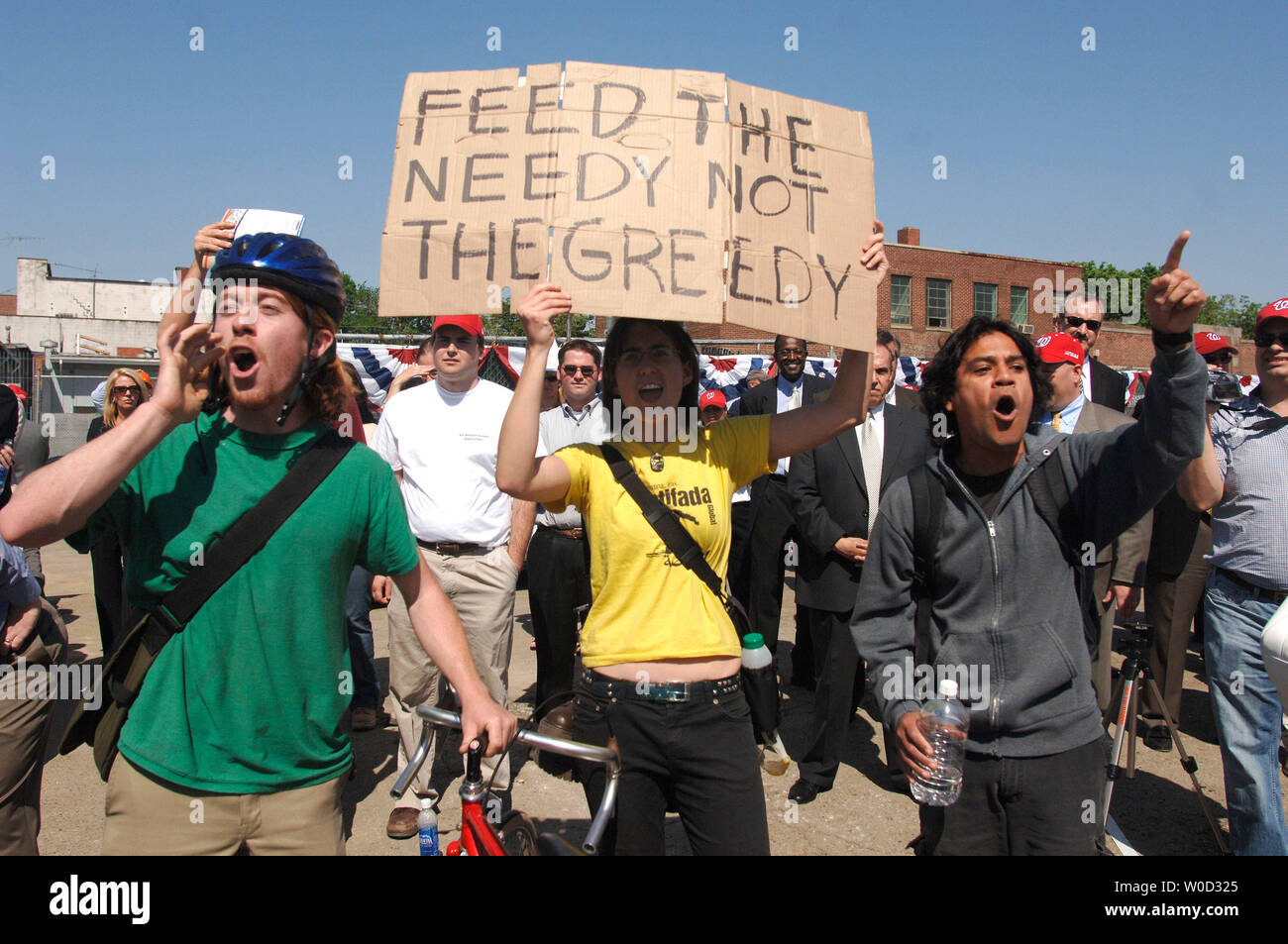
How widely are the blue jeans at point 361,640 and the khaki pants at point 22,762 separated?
116 inches

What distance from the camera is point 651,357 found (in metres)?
3.03

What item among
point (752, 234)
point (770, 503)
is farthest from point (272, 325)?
point (770, 503)

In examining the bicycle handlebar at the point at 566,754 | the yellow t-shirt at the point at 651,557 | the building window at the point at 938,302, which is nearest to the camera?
the bicycle handlebar at the point at 566,754

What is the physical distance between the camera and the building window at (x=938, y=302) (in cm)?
4781

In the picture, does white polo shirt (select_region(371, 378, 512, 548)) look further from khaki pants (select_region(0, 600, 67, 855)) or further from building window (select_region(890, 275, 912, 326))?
building window (select_region(890, 275, 912, 326))

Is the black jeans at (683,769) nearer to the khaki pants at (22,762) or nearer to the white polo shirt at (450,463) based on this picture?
the khaki pants at (22,762)

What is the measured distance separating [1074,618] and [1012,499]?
0.40 m

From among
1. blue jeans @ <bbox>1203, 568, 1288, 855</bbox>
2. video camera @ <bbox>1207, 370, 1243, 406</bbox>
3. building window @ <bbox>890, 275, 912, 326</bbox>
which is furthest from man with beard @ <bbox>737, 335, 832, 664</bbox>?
building window @ <bbox>890, 275, 912, 326</bbox>

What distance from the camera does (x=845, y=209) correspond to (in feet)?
10.1

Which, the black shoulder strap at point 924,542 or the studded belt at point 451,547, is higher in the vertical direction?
the black shoulder strap at point 924,542

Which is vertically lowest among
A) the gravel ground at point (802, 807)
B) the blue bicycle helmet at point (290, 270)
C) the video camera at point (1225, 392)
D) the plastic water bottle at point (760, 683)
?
the gravel ground at point (802, 807)

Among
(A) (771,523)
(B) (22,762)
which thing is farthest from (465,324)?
(A) (771,523)

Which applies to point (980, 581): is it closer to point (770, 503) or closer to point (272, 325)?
point (272, 325)

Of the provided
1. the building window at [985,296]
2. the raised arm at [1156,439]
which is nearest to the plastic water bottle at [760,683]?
the raised arm at [1156,439]
